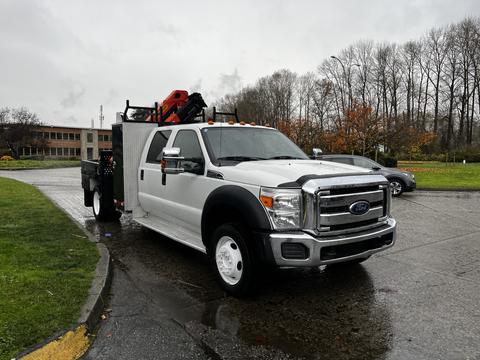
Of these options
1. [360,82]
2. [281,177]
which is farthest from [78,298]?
[360,82]

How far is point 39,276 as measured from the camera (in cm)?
477

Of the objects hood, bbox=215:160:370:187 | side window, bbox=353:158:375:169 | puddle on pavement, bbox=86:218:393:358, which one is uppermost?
hood, bbox=215:160:370:187

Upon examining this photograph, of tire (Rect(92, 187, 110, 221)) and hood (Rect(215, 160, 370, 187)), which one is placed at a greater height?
Result: hood (Rect(215, 160, 370, 187))

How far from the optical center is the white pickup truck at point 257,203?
4.14 meters

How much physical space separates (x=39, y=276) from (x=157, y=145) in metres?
2.82

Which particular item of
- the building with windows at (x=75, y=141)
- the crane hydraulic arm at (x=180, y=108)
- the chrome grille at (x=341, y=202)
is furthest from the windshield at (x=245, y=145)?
the building with windows at (x=75, y=141)

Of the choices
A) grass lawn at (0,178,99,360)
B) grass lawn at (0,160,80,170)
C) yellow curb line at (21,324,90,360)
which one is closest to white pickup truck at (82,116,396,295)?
grass lawn at (0,178,99,360)

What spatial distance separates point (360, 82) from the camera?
61.1 m

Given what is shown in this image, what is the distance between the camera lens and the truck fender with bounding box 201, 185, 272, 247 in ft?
13.9

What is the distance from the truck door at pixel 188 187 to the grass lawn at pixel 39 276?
1.36 metres

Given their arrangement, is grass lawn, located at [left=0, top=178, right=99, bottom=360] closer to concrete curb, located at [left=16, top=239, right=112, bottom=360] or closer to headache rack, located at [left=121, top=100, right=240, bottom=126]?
concrete curb, located at [left=16, top=239, right=112, bottom=360]

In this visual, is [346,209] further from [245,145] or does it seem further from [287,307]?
[245,145]

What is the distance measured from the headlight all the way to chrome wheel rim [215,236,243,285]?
25.3 inches

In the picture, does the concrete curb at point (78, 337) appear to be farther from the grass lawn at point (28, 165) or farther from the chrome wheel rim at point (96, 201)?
the grass lawn at point (28, 165)
